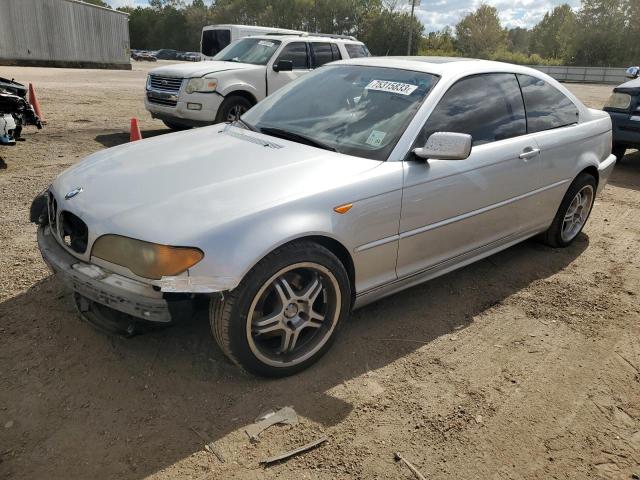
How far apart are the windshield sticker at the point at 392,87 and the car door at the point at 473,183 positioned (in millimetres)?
224

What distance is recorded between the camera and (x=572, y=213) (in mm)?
4586

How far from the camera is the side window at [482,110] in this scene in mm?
3287

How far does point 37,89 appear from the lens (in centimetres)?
1397

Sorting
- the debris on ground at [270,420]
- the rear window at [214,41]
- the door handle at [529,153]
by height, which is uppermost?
the rear window at [214,41]

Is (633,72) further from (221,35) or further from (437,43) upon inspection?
(437,43)

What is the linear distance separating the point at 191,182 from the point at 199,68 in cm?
671

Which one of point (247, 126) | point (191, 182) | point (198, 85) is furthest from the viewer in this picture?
point (198, 85)

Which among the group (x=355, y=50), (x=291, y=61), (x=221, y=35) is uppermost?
(x=221, y=35)

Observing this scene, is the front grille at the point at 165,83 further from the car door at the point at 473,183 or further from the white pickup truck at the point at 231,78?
the car door at the point at 473,183

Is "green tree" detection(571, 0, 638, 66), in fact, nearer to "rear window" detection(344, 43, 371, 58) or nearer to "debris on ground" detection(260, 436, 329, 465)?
"rear window" detection(344, 43, 371, 58)

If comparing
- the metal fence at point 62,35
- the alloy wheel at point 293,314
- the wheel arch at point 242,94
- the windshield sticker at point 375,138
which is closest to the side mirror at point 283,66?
the wheel arch at point 242,94

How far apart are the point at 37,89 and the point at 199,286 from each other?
14.3m

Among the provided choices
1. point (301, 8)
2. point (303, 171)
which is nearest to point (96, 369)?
point (303, 171)

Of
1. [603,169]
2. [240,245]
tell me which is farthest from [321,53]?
[240,245]
